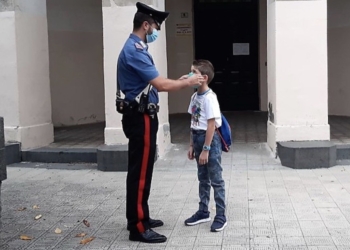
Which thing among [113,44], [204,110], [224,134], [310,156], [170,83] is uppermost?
[113,44]

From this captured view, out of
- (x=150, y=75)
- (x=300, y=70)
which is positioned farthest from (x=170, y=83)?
(x=300, y=70)

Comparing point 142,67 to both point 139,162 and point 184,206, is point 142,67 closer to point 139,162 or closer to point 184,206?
point 139,162

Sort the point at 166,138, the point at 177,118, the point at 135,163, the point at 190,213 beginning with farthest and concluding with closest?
the point at 177,118 < the point at 166,138 < the point at 190,213 < the point at 135,163

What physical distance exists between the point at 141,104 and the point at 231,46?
981 centimetres

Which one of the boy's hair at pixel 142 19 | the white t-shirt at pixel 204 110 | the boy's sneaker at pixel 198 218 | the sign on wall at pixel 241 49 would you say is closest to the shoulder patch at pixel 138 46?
the boy's hair at pixel 142 19

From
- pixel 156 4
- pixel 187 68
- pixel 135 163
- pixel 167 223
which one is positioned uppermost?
pixel 156 4

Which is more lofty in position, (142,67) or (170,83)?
(142,67)

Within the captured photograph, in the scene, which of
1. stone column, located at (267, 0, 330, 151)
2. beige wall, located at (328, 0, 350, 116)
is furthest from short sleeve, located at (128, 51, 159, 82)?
beige wall, located at (328, 0, 350, 116)

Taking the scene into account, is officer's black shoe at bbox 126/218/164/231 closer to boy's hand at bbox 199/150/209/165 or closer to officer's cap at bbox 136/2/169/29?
boy's hand at bbox 199/150/209/165

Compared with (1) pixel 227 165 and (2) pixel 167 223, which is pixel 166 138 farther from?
(2) pixel 167 223

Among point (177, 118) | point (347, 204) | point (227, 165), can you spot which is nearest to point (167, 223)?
point (347, 204)

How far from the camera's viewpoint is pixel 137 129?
5508 millimetres

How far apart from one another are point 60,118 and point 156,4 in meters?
4.68

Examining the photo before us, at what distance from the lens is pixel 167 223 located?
20.1ft
